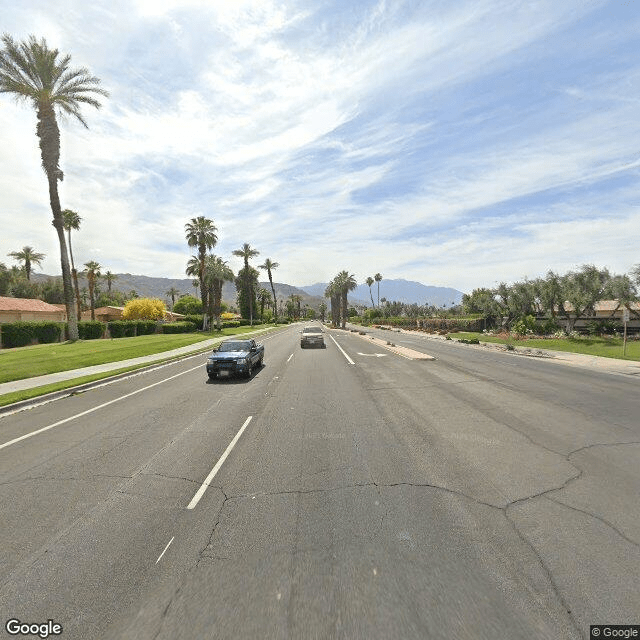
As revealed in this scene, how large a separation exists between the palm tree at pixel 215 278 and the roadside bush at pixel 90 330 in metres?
22.3

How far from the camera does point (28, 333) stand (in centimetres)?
3172

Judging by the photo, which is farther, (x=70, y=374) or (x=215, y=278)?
(x=215, y=278)

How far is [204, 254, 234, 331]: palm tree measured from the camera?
6375 centimetres

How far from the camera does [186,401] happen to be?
11.8 metres

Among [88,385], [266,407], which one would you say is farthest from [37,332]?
[266,407]

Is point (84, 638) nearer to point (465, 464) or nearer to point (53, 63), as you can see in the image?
point (465, 464)

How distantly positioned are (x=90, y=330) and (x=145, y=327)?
31.7 feet

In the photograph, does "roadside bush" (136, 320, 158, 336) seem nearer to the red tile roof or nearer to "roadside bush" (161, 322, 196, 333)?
"roadside bush" (161, 322, 196, 333)

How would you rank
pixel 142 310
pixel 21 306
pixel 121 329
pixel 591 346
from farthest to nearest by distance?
pixel 142 310, pixel 21 306, pixel 121 329, pixel 591 346

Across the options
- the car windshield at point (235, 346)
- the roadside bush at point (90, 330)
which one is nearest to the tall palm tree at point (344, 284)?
the roadside bush at point (90, 330)

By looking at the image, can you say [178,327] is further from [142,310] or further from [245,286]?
[245,286]

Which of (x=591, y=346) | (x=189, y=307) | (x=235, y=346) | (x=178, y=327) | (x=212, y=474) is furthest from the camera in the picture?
(x=189, y=307)

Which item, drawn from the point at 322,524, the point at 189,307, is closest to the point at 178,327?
the point at 189,307

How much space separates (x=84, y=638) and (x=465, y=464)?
222 inches
